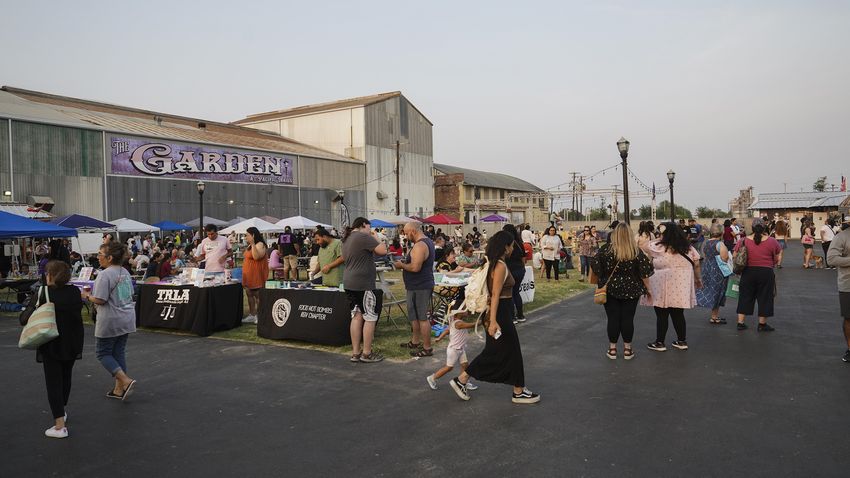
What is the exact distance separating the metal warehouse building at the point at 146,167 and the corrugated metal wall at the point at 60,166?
42 mm

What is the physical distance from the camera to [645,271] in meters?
6.85

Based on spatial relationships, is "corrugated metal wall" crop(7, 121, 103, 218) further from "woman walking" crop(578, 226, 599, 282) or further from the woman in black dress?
the woman in black dress

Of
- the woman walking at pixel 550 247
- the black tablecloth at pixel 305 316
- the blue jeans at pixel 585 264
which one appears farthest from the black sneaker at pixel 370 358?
the blue jeans at pixel 585 264

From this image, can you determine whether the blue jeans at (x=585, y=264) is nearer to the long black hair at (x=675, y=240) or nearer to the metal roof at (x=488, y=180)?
the long black hair at (x=675, y=240)

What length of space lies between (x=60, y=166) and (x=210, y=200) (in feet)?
26.2

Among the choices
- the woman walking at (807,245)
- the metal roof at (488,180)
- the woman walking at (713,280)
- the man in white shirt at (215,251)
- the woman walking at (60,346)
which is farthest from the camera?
the metal roof at (488,180)

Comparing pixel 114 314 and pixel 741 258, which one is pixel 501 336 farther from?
pixel 741 258

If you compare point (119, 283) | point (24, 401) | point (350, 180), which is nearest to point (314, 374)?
point (119, 283)

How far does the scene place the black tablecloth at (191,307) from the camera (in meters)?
9.10

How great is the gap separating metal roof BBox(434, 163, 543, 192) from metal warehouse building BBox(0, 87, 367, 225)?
54.3 ft

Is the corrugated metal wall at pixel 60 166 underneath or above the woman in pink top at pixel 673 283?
above

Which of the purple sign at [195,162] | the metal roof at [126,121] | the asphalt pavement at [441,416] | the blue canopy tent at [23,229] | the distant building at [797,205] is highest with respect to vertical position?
the metal roof at [126,121]

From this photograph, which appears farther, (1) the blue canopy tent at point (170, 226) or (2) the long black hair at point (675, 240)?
(1) the blue canopy tent at point (170, 226)

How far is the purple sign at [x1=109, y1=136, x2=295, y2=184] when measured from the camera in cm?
2977
